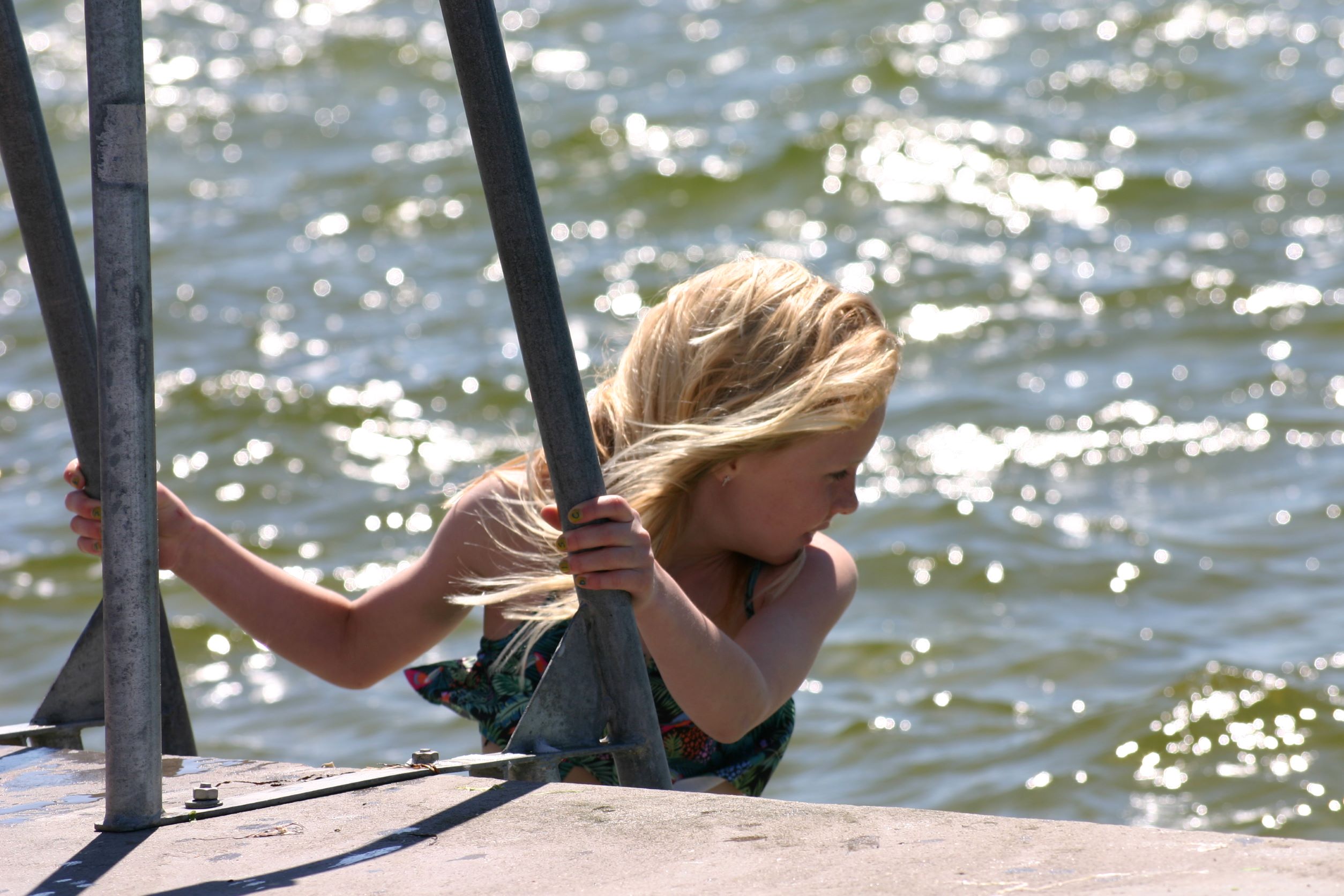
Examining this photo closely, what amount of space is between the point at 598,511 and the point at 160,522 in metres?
0.88

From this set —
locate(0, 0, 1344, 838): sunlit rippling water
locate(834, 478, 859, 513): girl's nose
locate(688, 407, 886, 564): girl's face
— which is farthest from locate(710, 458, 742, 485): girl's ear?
locate(0, 0, 1344, 838): sunlit rippling water

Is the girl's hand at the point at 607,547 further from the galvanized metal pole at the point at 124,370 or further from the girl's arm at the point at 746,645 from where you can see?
the galvanized metal pole at the point at 124,370

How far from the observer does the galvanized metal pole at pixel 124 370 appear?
1436 mm

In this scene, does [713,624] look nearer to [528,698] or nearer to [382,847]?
[528,698]

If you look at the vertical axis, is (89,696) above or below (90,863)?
above

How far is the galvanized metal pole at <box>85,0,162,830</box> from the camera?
1.44 meters

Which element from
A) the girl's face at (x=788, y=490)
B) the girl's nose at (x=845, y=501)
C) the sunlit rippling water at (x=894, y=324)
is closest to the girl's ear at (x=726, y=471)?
the girl's face at (x=788, y=490)

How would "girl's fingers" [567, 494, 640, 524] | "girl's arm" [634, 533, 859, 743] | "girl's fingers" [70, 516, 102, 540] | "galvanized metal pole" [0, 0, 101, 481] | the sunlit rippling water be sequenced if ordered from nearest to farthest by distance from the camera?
"girl's fingers" [567, 494, 640, 524] → "galvanized metal pole" [0, 0, 101, 481] → "girl's arm" [634, 533, 859, 743] → "girl's fingers" [70, 516, 102, 540] → the sunlit rippling water

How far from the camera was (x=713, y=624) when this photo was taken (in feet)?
6.91

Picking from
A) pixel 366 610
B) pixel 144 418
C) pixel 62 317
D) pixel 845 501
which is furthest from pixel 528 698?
pixel 144 418

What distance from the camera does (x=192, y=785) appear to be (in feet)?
5.82

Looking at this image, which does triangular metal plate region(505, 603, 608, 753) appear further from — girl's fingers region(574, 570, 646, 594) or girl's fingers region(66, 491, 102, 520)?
girl's fingers region(66, 491, 102, 520)

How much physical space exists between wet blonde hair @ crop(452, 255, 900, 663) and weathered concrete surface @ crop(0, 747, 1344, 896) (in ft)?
2.25

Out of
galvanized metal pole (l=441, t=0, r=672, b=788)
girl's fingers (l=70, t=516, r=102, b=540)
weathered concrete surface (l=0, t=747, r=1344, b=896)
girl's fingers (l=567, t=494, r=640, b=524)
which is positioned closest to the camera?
weathered concrete surface (l=0, t=747, r=1344, b=896)
